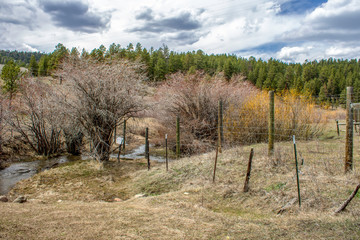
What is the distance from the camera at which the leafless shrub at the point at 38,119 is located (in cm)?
1271

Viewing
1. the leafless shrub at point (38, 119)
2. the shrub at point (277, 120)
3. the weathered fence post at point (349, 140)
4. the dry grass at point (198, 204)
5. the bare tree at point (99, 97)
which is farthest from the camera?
the leafless shrub at point (38, 119)

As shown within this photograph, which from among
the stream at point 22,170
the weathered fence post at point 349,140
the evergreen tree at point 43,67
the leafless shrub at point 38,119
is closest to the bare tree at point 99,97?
the leafless shrub at point 38,119

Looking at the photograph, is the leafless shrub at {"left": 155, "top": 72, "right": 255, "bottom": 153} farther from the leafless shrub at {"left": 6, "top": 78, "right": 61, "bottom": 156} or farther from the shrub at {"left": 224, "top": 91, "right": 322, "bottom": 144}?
the leafless shrub at {"left": 6, "top": 78, "right": 61, "bottom": 156}

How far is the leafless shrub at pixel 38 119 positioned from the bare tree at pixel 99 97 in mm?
2659

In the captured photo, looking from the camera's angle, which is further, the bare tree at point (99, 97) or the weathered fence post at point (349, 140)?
the bare tree at point (99, 97)

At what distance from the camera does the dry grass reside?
12.8 ft

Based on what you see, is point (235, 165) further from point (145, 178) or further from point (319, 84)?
point (319, 84)

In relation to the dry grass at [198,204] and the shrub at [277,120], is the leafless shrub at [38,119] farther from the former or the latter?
the shrub at [277,120]

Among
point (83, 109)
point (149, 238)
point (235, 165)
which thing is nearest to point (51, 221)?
point (149, 238)

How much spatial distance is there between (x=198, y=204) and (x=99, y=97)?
20.4 feet

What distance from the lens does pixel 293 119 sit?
37.7 ft

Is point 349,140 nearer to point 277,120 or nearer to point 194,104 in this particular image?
point 277,120

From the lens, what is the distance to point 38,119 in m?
13.1

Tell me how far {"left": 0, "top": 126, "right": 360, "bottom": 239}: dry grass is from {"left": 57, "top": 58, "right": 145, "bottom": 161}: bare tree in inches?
81.6
